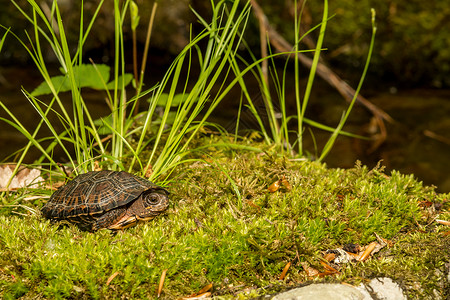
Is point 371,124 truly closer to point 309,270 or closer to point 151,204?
point 309,270

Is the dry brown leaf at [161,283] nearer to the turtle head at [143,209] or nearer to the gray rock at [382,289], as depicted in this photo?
the turtle head at [143,209]

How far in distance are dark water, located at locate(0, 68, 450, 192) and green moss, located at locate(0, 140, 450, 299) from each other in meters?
2.60

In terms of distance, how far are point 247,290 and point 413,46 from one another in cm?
606

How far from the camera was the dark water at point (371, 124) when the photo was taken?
17.4 feet

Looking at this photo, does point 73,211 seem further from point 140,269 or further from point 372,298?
point 372,298

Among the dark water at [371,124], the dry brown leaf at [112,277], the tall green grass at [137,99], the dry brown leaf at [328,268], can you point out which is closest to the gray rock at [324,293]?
the dry brown leaf at [328,268]

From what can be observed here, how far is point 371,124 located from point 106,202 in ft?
16.3

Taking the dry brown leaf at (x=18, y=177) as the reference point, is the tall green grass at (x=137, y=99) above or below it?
above

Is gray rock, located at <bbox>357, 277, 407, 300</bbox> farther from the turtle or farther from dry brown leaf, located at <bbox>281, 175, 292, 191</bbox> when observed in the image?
the turtle

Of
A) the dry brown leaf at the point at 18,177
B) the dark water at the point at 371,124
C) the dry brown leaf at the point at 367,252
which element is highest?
the dry brown leaf at the point at 367,252

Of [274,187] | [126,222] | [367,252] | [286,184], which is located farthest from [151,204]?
[367,252]

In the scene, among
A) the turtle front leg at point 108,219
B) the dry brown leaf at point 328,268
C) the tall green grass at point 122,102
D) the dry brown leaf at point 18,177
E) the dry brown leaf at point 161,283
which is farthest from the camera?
the dry brown leaf at point 18,177

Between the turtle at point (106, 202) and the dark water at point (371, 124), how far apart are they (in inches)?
112

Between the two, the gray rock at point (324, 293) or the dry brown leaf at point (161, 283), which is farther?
the dry brown leaf at point (161, 283)
